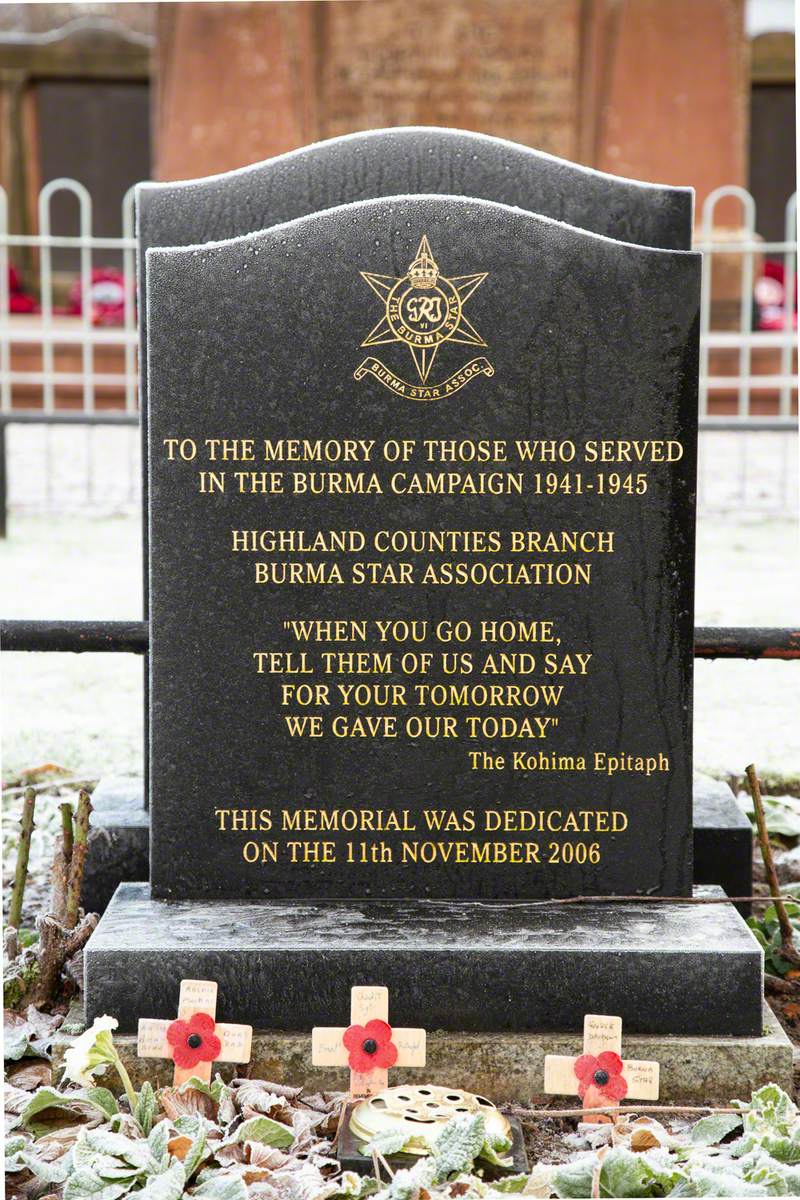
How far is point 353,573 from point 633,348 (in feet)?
2.24

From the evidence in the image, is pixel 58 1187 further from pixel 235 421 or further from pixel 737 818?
pixel 737 818

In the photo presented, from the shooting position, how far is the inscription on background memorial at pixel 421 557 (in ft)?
9.32

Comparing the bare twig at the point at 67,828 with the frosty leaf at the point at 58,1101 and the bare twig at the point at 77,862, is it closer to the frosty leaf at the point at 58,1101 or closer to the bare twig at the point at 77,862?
the bare twig at the point at 77,862

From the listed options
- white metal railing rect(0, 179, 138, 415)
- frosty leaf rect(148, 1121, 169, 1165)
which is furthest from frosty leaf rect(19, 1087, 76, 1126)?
white metal railing rect(0, 179, 138, 415)

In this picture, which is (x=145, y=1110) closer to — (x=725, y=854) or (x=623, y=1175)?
(x=623, y=1175)

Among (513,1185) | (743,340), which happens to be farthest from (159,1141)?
(743,340)

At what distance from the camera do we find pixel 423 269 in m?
2.84

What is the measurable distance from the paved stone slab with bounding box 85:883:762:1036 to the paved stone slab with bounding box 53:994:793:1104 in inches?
1.4

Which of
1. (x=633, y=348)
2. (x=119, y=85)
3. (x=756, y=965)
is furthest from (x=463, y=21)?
(x=756, y=965)

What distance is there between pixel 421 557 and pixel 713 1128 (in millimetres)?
1143

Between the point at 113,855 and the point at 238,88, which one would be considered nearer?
the point at 113,855

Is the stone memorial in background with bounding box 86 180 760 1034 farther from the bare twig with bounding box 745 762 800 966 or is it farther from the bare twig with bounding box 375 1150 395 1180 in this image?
the bare twig with bounding box 375 1150 395 1180

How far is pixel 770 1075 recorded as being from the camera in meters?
2.65

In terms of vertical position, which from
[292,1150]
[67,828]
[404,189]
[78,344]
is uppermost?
[78,344]
